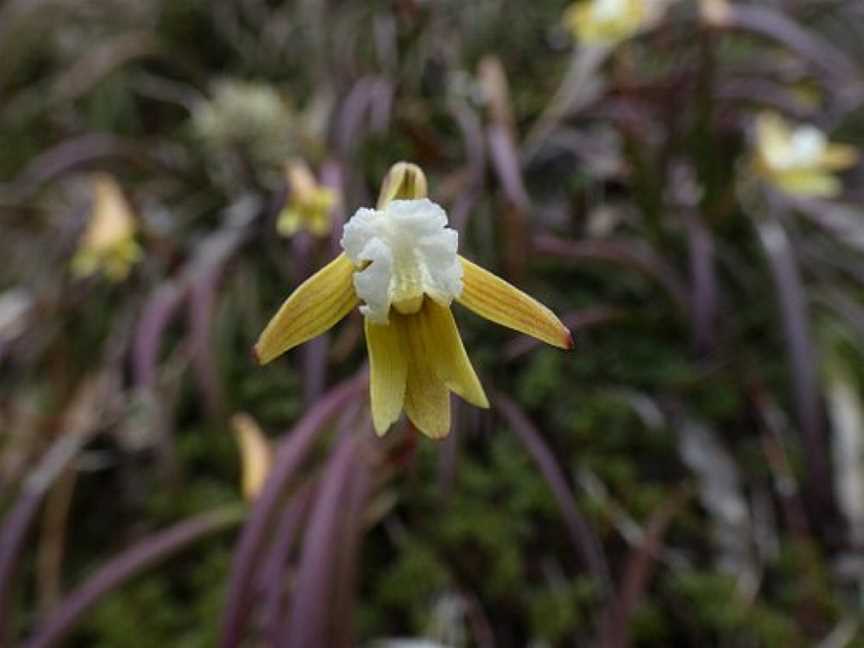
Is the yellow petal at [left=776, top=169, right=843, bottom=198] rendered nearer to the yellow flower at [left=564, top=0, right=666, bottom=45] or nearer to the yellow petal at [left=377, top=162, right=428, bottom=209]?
the yellow flower at [left=564, top=0, right=666, bottom=45]

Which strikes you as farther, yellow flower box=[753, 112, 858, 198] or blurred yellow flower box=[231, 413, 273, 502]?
yellow flower box=[753, 112, 858, 198]

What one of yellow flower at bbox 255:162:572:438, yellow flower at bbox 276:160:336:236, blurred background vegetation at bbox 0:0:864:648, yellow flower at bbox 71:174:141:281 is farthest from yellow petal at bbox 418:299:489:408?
yellow flower at bbox 71:174:141:281

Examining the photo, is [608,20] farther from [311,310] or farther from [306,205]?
[311,310]

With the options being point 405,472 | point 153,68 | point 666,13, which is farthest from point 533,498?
point 153,68

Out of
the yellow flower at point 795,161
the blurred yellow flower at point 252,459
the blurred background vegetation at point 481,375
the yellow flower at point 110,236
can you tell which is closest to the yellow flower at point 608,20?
the blurred background vegetation at point 481,375

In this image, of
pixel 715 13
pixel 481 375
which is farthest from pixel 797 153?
pixel 481 375

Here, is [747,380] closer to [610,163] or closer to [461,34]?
[610,163]
